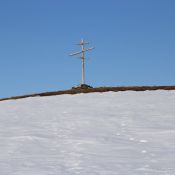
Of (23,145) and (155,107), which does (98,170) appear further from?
(155,107)

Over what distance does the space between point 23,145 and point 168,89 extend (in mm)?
14710

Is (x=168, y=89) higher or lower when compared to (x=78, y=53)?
lower

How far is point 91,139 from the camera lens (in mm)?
10438

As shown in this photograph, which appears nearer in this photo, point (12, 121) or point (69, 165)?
point (69, 165)

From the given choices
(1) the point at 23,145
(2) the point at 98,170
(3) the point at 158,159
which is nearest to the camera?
(2) the point at 98,170

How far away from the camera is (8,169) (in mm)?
7602

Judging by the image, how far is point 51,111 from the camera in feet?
55.8

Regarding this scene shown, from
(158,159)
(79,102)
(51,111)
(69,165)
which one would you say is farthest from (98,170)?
(79,102)

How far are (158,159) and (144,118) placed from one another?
581 cm

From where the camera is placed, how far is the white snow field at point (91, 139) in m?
7.77

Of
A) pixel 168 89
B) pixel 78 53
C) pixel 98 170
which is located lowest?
pixel 98 170

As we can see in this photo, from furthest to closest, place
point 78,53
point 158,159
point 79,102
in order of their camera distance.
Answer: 1. point 78,53
2. point 79,102
3. point 158,159

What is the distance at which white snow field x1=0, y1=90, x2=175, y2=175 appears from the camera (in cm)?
777

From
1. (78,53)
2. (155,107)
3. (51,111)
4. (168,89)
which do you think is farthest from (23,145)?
(78,53)
